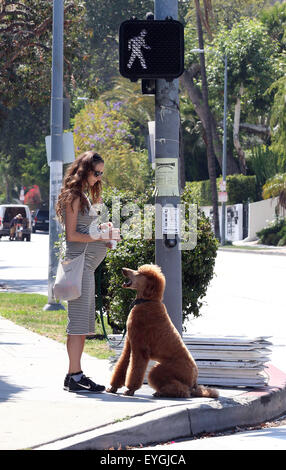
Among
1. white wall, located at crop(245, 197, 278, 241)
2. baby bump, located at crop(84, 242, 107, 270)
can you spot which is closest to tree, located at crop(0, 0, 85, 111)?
baby bump, located at crop(84, 242, 107, 270)

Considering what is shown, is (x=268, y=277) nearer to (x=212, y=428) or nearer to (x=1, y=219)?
(x=212, y=428)

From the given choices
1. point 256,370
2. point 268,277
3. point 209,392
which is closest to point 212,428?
point 209,392

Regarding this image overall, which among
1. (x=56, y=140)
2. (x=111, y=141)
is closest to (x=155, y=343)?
(x=56, y=140)

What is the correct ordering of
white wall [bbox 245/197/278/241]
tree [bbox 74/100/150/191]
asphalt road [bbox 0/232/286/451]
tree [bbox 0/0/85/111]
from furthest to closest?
tree [bbox 74/100/150/191] < white wall [bbox 245/197/278/241] < tree [bbox 0/0/85/111] < asphalt road [bbox 0/232/286/451]

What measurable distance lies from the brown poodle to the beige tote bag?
1.39 ft

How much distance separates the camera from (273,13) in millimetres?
61031

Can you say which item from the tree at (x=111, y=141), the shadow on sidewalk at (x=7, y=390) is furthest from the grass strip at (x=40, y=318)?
the tree at (x=111, y=141)

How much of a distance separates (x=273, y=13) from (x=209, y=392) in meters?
55.8

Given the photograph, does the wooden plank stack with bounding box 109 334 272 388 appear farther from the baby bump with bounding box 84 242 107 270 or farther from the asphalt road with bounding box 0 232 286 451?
the baby bump with bounding box 84 242 107 270

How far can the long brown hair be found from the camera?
805cm

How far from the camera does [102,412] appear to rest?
23.2 feet

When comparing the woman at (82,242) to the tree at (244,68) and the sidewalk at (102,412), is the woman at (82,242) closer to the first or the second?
the sidewalk at (102,412)

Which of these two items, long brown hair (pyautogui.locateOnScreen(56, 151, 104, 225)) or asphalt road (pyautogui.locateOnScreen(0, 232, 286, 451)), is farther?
long brown hair (pyautogui.locateOnScreen(56, 151, 104, 225))
